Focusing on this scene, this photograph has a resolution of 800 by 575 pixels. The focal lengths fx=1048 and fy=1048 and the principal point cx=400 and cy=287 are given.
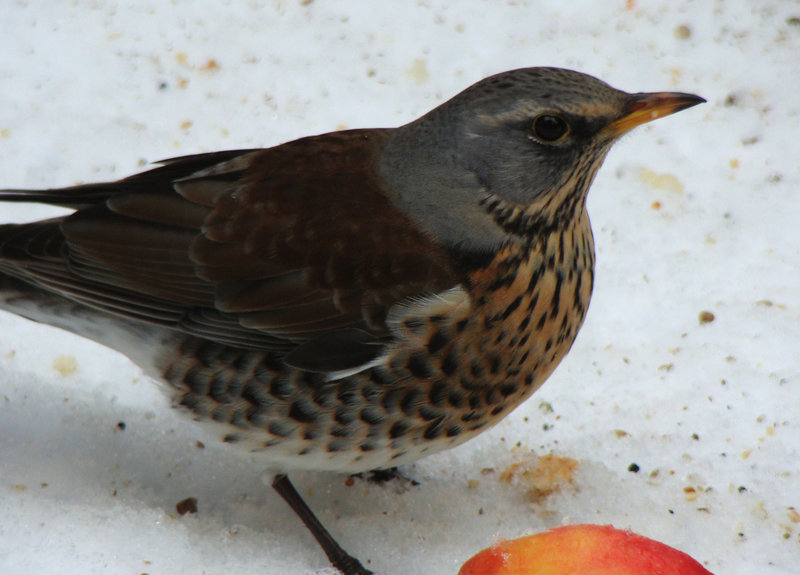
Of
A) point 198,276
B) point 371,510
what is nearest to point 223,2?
point 198,276

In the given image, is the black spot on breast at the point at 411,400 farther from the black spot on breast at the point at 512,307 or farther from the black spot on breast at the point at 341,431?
the black spot on breast at the point at 512,307

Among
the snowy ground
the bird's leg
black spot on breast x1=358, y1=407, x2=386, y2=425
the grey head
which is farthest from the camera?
the snowy ground

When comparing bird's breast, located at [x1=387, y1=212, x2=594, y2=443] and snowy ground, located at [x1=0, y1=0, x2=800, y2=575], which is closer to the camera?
bird's breast, located at [x1=387, y1=212, x2=594, y2=443]

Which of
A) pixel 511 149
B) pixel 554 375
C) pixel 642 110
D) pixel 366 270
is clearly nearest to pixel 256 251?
pixel 366 270

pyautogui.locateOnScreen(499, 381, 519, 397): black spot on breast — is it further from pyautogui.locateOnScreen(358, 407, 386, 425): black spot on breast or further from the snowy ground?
the snowy ground

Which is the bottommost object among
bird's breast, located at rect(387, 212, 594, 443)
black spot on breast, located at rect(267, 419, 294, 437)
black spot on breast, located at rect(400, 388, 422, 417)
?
black spot on breast, located at rect(267, 419, 294, 437)

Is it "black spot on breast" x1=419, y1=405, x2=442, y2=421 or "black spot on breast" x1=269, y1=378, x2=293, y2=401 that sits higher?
"black spot on breast" x1=419, y1=405, x2=442, y2=421

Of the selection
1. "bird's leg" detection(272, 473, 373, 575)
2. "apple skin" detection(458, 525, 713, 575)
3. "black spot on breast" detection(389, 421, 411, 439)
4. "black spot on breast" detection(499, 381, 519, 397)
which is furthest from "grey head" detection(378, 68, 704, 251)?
"bird's leg" detection(272, 473, 373, 575)

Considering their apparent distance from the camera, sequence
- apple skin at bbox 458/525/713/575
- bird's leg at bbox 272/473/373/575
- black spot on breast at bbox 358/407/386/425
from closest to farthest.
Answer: apple skin at bbox 458/525/713/575
black spot on breast at bbox 358/407/386/425
bird's leg at bbox 272/473/373/575
